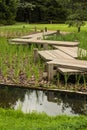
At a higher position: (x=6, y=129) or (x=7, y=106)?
(x=6, y=129)

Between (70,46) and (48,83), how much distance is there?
4.86 metres

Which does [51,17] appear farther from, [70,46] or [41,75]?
[41,75]

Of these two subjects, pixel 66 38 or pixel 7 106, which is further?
pixel 66 38

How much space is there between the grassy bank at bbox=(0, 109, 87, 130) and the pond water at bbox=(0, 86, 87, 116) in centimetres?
82

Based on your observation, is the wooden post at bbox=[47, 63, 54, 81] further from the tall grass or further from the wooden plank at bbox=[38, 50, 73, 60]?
the wooden plank at bbox=[38, 50, 73, 60]

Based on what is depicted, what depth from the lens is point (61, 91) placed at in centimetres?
862

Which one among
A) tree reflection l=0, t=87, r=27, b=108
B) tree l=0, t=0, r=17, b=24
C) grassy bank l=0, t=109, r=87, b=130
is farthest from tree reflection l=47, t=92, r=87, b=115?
tree l=0, t=0, r=17, b=24

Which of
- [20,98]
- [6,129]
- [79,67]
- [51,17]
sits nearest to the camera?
[6,129]

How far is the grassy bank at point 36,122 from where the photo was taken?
540 cm

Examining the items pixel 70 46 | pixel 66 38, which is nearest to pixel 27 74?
pixel 70 46

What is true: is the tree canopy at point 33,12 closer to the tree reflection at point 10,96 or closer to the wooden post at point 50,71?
the wooden post at point 50,71

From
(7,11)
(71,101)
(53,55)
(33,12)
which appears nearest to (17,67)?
(53,55)

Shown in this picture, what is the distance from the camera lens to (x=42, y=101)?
322 inches

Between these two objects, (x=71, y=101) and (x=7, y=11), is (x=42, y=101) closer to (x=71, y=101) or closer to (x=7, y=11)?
(x=71, y=101)
